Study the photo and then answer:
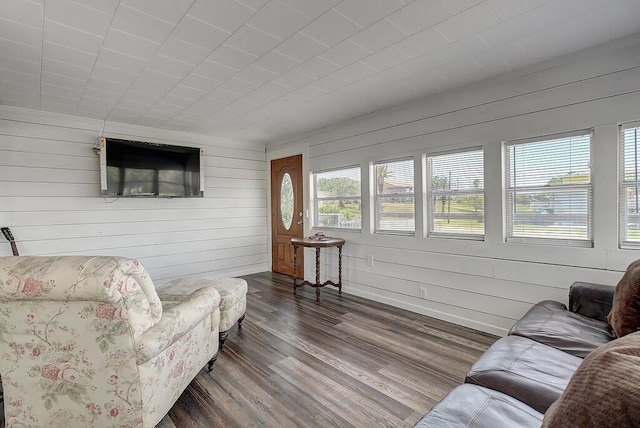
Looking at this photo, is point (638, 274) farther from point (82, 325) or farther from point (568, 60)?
point (82, 325)

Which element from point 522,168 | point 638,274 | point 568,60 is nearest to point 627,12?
point 568,60

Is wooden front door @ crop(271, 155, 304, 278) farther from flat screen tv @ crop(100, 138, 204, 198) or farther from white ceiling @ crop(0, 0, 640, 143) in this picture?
white ceiling @ crop(0, 0, 640, 143)

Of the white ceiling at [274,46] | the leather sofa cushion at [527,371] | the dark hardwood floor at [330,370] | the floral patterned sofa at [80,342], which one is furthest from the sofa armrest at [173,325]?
the white ceiling at [274,46]

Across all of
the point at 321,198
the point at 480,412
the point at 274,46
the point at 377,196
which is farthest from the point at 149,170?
the point at 480,412

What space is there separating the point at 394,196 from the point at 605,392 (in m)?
3.39

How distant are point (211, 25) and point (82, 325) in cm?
190

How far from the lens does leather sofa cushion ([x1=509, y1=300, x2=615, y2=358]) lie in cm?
169

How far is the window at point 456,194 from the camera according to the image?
3152 mm

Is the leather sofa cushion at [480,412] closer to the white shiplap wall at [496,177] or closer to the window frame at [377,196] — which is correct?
the white shiplap wall at [496,177]

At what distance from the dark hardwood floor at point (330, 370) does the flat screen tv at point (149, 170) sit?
2266 millimetres

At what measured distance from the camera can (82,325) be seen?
4.66 ft

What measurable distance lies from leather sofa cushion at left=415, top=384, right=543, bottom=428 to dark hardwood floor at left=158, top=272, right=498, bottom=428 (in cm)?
69

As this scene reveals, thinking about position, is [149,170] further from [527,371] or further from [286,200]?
[527,371]

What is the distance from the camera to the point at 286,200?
5531 mm
